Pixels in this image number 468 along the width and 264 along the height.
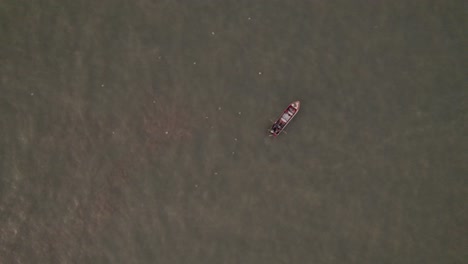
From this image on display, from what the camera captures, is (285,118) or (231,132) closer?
Result: (285,118)

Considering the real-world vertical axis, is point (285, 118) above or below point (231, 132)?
above

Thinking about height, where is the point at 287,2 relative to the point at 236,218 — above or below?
above

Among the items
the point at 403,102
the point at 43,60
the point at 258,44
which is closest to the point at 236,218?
the point at 258,44

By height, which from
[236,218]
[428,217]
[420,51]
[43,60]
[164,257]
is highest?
[420,51]

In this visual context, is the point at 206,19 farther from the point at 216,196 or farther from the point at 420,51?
the point at 420,51
